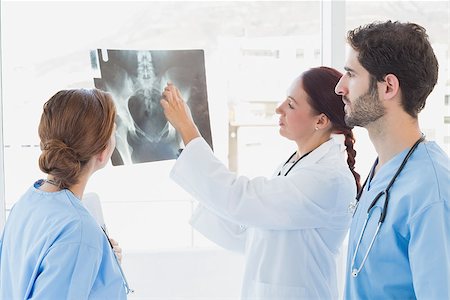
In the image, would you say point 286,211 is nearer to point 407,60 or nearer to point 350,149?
point 350,149

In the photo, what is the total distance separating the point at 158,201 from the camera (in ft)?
7.66

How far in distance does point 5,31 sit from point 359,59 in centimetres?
138

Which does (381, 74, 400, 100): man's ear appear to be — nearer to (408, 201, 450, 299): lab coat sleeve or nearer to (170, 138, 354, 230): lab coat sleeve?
(408, 201, 450, 299): lab coat sleeve

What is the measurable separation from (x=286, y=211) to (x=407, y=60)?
0.50m

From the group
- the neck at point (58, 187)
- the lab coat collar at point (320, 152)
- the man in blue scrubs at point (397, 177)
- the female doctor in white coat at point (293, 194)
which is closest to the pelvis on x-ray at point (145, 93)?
the female doctor in white coat at point (293, 194)

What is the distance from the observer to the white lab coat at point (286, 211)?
1.58m

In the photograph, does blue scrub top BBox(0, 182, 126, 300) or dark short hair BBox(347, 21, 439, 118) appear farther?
dark short hair BBox(347, 21, 439, 118)

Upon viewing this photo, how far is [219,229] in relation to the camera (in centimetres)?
184

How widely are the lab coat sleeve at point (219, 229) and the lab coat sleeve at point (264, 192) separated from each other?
221 millimetres

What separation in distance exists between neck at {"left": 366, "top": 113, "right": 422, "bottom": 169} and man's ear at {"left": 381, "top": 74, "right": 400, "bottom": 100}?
0.04 meters

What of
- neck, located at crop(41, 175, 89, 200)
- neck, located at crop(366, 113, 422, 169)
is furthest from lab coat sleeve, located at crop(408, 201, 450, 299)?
neck, located at crop(41, 175, 89, 200)

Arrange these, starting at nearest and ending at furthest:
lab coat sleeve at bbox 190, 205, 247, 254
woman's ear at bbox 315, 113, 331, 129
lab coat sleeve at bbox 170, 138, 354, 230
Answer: lab coat sleeve at bbox 170, 138, 354, 230 < woman's ear at bbox 315, 113, 331, 129 < lab coat sleeve at bbox 190, 205, 247, 254

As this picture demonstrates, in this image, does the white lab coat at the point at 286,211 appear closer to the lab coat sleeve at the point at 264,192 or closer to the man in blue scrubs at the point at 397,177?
the lab coat sleeve at the point at 264,192

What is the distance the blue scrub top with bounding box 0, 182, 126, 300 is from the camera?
46.4 inches
